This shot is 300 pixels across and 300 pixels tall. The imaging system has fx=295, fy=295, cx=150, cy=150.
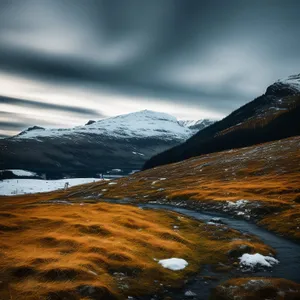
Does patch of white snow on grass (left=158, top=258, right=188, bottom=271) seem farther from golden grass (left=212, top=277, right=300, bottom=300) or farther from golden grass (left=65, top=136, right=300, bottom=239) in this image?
golden grass (left=65, top=136, right=300, bottom=239)

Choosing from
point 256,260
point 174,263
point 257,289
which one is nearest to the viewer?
point 257,289

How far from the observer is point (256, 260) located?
33.4 m

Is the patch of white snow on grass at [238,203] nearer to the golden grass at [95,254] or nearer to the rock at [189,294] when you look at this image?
the golden grass at [95,254]

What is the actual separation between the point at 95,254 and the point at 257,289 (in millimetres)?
16600

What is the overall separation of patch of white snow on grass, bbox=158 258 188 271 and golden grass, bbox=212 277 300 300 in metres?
5.74

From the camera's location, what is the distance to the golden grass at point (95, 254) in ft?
80.0

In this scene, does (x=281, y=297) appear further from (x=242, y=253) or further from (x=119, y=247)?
(x=119, y=247)

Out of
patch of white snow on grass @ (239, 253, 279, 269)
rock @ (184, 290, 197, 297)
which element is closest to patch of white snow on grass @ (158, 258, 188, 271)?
rock @ (184, 290, 197, 297)

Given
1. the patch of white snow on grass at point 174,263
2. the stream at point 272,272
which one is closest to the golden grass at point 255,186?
the stream at point 272,272

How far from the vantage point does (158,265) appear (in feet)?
104

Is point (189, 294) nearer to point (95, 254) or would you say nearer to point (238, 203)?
point (95, 254)

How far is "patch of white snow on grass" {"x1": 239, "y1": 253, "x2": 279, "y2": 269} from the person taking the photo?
3259 centimetres

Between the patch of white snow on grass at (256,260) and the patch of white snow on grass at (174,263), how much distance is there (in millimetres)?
6622

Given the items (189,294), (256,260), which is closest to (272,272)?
(256,260)
